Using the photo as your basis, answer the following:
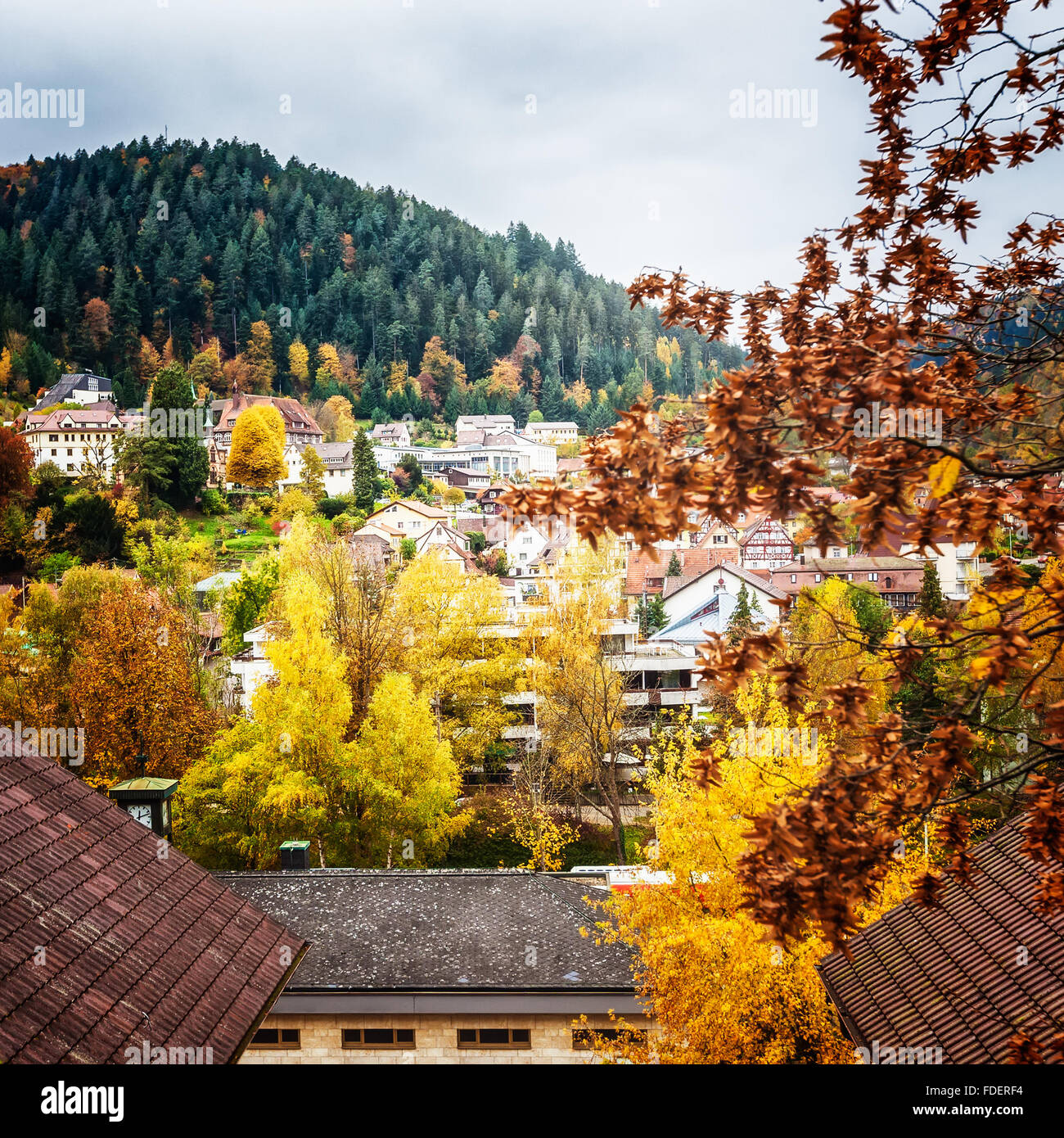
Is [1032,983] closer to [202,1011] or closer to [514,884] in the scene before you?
[202,1011]

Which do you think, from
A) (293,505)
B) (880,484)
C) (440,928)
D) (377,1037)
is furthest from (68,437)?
(880,484)

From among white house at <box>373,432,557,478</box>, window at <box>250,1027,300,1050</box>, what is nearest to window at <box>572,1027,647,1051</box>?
window at <box>250,1027,300,1050</box>

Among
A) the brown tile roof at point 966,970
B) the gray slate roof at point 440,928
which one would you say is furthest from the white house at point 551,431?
the brown tile roof at point 966,970

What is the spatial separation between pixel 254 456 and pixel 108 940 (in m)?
61.1

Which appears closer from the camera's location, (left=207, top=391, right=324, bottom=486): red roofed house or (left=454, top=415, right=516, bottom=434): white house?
(left=207, top=391, right=324, bottom=486): red roofed house

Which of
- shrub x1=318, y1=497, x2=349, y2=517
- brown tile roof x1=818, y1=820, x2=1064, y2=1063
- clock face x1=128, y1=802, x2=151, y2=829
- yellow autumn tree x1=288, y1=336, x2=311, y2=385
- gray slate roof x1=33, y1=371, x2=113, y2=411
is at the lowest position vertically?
clock face x1=128, y1=802, x2=151, y2=829

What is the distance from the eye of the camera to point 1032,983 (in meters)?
5.34

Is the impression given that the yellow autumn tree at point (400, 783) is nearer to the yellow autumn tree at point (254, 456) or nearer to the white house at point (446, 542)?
the white house at point (446, 542)

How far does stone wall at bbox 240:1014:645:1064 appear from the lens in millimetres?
10719

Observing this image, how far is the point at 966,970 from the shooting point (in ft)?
19.5

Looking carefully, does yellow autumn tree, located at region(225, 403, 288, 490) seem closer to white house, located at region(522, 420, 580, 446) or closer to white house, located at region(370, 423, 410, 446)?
white house, located at region(370, 423, 410, 446)

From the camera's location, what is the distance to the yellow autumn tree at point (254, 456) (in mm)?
63344

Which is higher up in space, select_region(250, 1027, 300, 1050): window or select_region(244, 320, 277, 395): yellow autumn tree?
select_region(244, 320, 277, 395): yellow autumn tree

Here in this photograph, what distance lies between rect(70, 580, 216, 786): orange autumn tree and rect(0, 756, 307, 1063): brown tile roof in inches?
496
